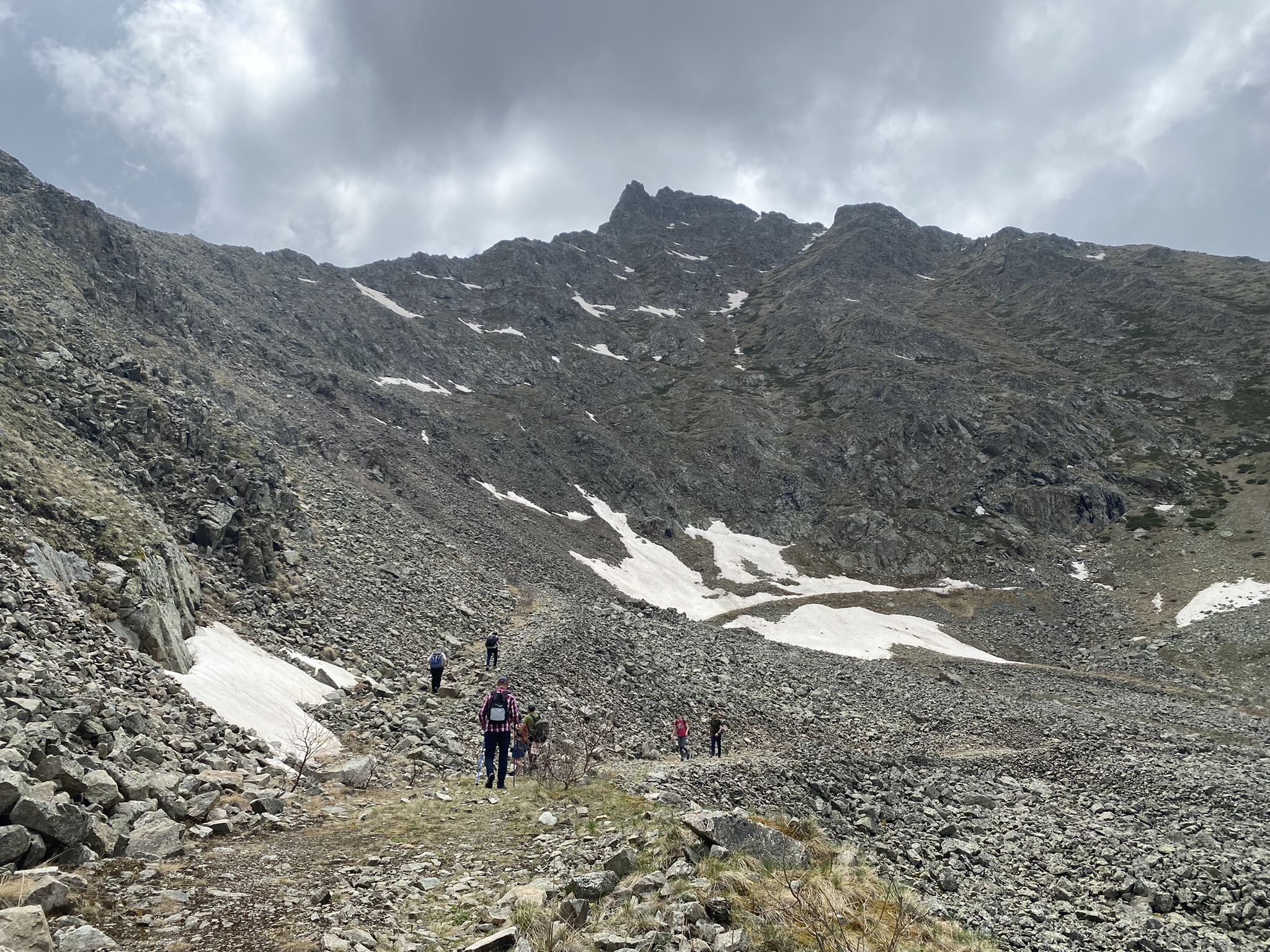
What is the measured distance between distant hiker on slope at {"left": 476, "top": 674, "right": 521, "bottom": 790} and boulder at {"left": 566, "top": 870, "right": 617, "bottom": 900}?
6051 mm

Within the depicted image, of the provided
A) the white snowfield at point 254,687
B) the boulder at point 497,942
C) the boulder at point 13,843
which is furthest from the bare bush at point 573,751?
the boulder at point 13,843

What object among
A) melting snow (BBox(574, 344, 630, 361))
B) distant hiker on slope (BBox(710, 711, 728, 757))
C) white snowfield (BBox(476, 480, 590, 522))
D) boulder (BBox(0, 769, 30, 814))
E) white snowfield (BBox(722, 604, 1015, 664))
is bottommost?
distant hiker on slope (BBox(710, 711, 728, 757))

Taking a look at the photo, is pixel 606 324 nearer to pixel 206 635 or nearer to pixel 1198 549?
pixel 1198 549

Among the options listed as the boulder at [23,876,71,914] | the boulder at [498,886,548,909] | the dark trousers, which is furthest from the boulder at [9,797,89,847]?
the dark trousers

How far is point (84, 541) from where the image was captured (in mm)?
16391

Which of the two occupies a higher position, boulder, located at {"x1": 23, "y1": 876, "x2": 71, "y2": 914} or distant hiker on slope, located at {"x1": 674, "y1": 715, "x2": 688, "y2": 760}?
boulder, located at {"x1": 23, "y1": 876, "x2": 71, "y2": 914}

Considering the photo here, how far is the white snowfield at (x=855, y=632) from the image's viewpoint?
155 ft

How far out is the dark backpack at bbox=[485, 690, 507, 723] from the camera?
13.1 meters

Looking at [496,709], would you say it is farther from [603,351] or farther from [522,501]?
[603,351]

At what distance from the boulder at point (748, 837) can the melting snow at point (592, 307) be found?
14769 cm

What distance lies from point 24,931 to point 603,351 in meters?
132

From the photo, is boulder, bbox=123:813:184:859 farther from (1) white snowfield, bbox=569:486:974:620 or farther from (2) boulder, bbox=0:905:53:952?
(1) white snowfield, bbox=569:486:974:620

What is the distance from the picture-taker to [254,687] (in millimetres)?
16219

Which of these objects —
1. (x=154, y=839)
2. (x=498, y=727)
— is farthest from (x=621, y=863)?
(x=498, y=727)
